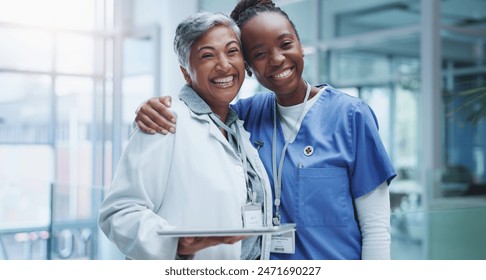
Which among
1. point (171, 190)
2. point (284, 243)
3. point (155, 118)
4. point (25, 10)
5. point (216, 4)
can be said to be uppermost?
point (25, 10)

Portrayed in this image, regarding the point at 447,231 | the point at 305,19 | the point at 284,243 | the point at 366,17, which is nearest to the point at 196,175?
the point at 284,243

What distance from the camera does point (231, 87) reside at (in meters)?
1.27

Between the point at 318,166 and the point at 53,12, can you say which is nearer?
the point at 318,166

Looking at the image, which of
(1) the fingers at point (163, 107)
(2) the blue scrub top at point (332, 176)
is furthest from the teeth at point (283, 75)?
(1) the fingers at point (163, 107)

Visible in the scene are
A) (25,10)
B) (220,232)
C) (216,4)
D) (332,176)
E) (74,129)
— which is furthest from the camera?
(74,129)

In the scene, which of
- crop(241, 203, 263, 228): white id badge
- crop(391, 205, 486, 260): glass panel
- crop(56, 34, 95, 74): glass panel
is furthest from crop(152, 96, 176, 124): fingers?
crop(56, 34, 95, 74): glass panel

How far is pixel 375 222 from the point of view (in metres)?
1.36

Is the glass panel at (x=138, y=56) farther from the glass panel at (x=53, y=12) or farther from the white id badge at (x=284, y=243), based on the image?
the white id badge at (x=284, y=243)

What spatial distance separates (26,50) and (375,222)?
3.27 m

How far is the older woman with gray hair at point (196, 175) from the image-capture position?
1168 mm

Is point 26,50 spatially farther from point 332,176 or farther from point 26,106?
point 332,176

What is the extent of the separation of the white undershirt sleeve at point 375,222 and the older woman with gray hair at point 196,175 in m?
0.24

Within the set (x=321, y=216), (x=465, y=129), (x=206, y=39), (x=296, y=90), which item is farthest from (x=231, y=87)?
(x=465, y=129)

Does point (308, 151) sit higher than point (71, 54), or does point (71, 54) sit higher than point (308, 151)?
point (71, 54)
